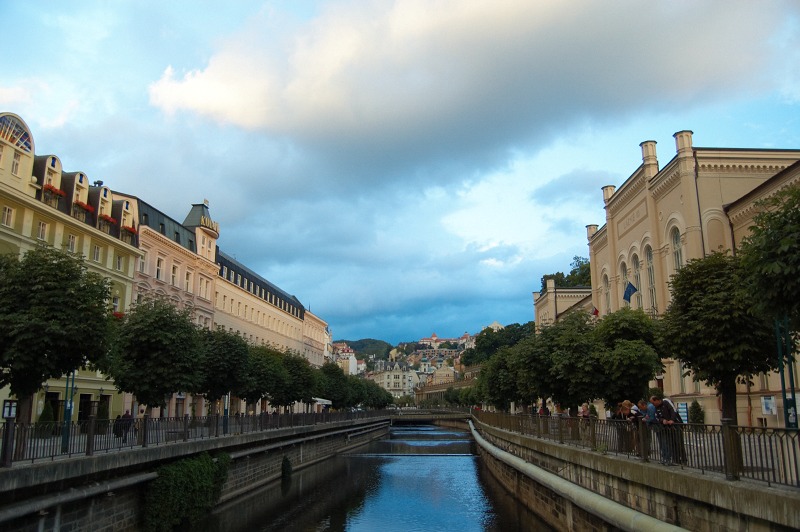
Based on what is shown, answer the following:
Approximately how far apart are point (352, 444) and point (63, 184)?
44144 millimetres

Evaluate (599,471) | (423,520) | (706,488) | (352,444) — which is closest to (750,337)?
(599,471)

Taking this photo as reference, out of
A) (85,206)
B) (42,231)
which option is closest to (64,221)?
(42,231)

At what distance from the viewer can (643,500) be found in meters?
13.7

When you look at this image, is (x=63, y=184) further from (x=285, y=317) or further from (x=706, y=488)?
(x=285, y=317)

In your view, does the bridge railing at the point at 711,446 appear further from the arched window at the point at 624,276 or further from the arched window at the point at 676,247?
the arched window at the point at 624,276

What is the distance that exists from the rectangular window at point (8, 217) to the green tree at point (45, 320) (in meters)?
15.6

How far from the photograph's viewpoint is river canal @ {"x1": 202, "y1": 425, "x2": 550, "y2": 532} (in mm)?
25562

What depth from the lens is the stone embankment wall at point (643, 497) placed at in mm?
8984

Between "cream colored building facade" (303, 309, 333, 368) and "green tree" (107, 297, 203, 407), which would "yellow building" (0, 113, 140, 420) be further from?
"cream colored building facade" (303, 309, 333, 368)

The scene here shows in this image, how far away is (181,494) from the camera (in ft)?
70.9

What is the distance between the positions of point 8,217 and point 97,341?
1872cm

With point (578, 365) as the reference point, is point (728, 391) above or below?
below

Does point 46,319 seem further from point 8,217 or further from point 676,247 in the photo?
point 676,247

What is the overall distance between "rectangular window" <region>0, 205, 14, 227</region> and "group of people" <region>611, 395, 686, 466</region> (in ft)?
101
